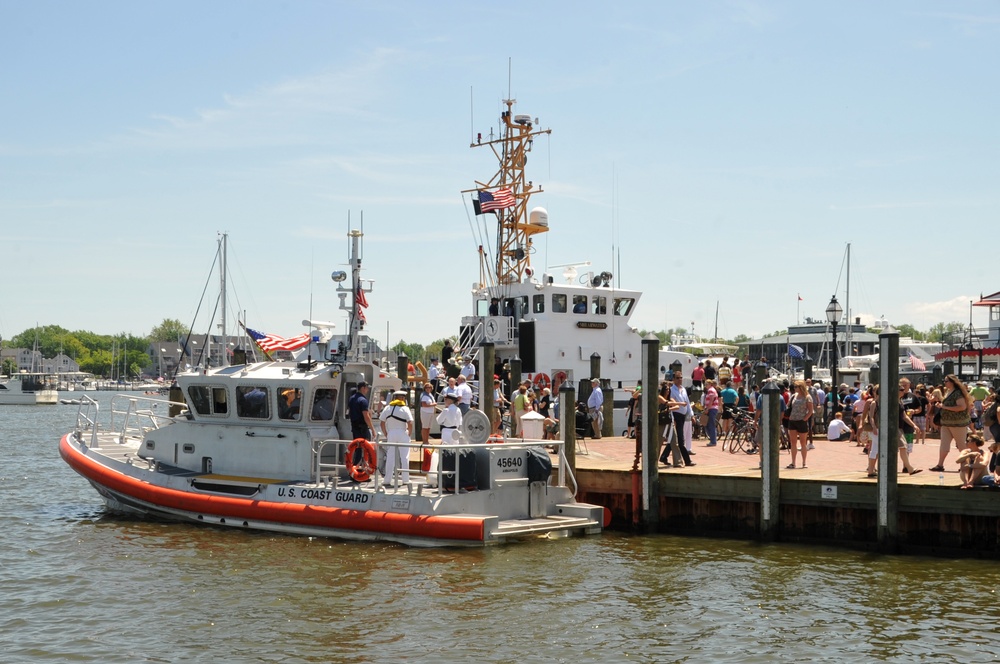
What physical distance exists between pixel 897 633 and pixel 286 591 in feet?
22.7

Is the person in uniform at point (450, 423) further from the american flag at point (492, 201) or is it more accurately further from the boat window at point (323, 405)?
the american flag at point (492, 201)

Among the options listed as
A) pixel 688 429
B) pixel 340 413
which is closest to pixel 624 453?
pixel 688 429

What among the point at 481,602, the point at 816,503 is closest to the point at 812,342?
the point at 816,503

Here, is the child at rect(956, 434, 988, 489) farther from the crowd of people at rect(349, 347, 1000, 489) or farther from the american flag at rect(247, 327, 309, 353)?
the american flag at rect(247, 327, 309, 353)

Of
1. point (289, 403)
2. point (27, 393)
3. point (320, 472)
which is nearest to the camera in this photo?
point (320, 472)

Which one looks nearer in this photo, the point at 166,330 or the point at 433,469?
the point at 433,469

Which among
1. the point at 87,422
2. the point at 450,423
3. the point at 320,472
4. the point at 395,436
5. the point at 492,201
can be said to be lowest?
the point at 320,472

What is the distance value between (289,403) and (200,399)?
1738 millimetres

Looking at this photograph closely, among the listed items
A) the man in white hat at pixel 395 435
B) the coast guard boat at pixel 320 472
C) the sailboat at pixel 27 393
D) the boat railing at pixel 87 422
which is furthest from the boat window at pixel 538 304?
the sailboat at pixel 27 393

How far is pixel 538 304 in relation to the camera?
27.4 meters

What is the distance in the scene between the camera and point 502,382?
24031mm

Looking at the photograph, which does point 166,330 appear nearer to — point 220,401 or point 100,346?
point 100,346

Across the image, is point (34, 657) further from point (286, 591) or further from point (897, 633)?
point (897, 633)

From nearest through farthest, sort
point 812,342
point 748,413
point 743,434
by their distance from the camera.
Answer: point 743,434 < point 748,413 < point 812,342
